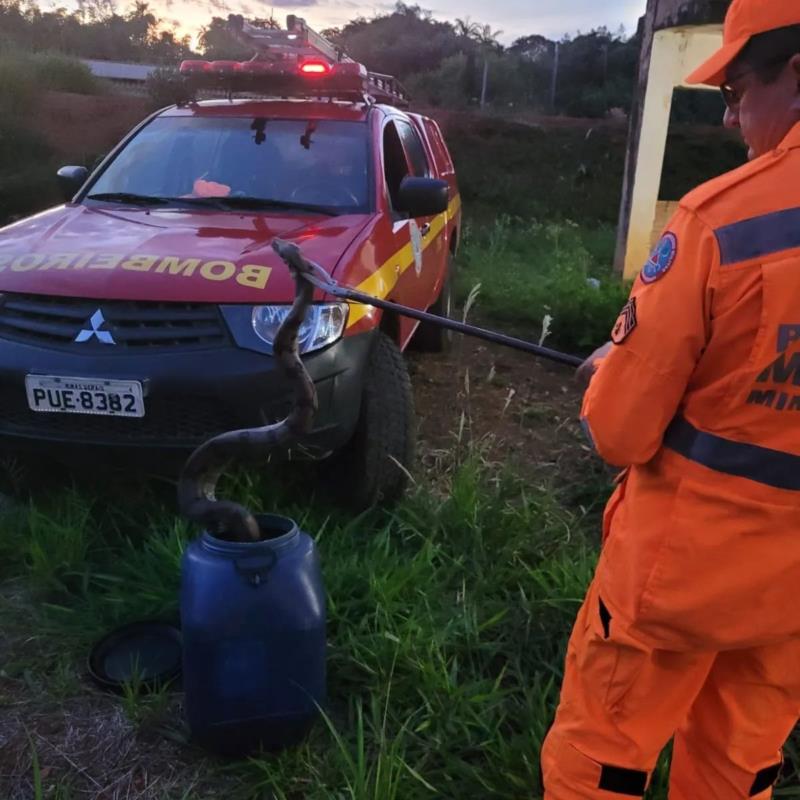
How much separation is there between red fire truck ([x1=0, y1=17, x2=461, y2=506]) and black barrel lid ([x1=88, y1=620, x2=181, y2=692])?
594 mm

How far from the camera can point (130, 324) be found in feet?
9.27

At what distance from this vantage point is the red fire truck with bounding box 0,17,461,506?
9.07 feet

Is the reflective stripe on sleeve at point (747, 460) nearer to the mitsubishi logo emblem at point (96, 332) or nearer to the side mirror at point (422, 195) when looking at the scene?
the mitsubishi logo emblem at point (96, 332)

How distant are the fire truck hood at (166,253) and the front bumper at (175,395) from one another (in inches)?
8.7

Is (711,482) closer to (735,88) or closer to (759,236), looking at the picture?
(759,236)

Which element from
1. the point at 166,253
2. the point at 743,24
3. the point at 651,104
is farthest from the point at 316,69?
the point at 651,104

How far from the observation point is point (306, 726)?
2.14 meters

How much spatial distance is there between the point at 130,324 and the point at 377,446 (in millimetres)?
1004

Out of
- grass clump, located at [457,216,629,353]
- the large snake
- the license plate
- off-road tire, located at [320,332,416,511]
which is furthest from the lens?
grass clump, located at [457,216,629,353]

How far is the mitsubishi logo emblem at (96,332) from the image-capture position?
278cm

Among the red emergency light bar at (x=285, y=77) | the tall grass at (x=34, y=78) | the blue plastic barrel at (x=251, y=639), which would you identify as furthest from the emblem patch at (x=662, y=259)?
the tall grass at (x=34, y=78)

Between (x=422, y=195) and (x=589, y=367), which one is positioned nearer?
(x=589, y=367)

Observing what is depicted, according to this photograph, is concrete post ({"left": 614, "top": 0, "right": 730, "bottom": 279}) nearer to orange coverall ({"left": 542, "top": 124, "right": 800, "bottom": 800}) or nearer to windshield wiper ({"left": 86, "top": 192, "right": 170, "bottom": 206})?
windshield wiper ({"left": 86, "top": 192, "right": 170, "bottom": 206})

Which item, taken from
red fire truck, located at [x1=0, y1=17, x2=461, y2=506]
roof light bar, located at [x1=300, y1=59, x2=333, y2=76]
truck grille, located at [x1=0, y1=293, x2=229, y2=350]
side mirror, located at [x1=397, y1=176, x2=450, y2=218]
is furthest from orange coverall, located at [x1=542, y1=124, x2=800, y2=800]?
roof light bar, located at [x1=300, y1=59, x2=333, y2=76]
